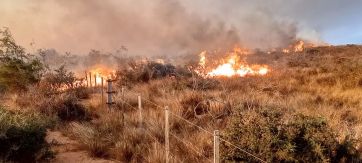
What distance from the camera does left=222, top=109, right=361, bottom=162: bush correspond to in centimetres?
684

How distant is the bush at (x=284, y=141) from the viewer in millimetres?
6844

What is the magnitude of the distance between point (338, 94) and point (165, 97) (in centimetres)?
631

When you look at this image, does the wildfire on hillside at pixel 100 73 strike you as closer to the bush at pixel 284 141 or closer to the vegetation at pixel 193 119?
the vegetation at pixel 193 119

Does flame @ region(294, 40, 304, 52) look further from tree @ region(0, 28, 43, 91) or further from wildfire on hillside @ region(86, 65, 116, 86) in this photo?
tree @ region(0, 28, 43, 91)

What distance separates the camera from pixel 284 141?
6902 millimetres

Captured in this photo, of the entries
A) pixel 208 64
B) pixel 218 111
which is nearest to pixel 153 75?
pixel 208 64

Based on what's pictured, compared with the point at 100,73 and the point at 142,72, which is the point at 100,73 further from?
the point at 142,72

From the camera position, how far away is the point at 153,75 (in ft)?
78.4

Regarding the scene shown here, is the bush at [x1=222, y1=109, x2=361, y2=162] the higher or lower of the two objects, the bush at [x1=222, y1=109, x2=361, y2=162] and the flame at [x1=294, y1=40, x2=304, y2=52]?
the lower

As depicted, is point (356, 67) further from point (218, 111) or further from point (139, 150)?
point (139, 150)

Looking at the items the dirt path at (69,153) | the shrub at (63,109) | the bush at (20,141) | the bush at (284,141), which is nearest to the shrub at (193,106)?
the dirt path at (69,153)

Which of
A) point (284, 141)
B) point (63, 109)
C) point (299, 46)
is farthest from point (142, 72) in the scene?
point (299, 46)

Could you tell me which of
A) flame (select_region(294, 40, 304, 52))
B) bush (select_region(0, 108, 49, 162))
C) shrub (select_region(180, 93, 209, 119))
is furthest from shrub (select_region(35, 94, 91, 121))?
flame (select_region(294, 40, 304, 52))

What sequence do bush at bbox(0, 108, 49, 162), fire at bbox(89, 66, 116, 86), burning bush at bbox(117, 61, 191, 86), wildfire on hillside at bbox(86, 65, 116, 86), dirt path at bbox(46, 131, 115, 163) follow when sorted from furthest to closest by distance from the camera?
1. fire at bbox(89, 66, 116, 86)
2. wildfire on hillside at bbox(86, 65, 116, 86)
3. burning bush at bbox(117, 61, 191, 86)
4. dirt path at bbox(46, 131, 115, 163)
5. bush at bbox(0, 108, 49, 162)
